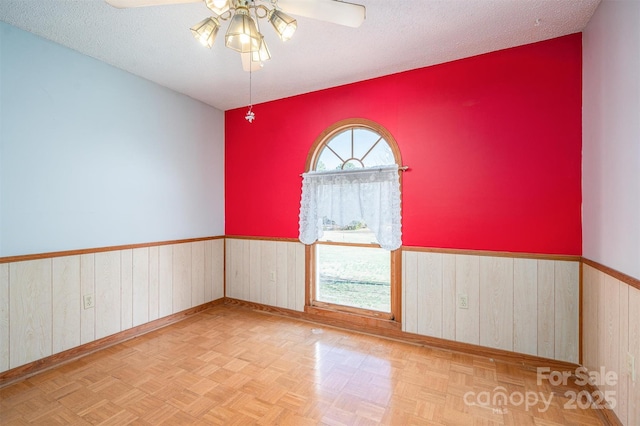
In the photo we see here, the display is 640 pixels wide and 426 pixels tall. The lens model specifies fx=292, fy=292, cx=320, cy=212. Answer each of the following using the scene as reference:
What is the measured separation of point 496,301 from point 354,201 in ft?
4.86

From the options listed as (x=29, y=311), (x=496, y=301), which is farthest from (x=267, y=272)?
(x=496, y=301)

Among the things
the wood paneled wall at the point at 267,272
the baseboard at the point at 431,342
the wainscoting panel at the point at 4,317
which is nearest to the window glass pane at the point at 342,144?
the wood paneled wall at the point at 267,272

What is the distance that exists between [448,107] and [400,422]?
2.40m

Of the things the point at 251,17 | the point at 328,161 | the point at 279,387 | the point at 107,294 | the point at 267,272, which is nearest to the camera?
the point at 251,17

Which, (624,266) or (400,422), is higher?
(624,266)

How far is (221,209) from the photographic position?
381 centimetres

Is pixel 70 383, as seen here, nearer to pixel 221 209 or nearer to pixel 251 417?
pixel 251 417

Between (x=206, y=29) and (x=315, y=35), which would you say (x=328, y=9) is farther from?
(x=315, y=35)

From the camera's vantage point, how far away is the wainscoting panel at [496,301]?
7.22ft

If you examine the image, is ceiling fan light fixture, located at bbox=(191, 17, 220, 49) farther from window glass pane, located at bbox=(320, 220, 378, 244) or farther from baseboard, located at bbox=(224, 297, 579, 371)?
baseboard, located at bbox=(224, 297, 579, 371)

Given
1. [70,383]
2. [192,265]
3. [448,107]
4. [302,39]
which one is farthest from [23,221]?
[448,107]

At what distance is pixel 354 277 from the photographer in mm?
3094

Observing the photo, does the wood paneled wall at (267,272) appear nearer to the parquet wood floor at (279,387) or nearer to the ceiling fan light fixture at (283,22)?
the parquet wood floor at (279,387)

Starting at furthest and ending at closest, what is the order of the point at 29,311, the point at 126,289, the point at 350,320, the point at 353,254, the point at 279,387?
the point at 353,254
the point at 350,320
the point at 126,289
the point at 29,311
the point at 279,387
